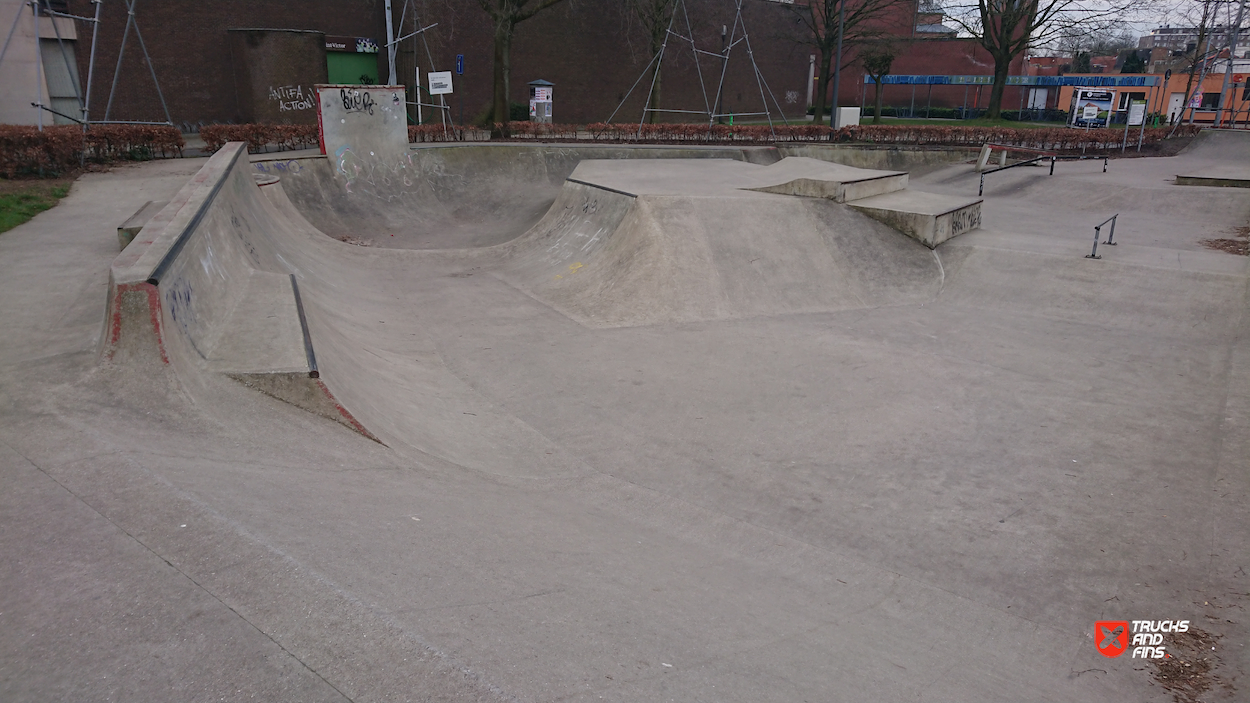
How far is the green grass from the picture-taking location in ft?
34.0

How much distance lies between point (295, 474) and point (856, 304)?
9.58 metres

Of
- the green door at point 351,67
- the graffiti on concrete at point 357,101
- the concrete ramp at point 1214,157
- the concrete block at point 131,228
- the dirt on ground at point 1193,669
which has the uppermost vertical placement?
the green door at point 351,67

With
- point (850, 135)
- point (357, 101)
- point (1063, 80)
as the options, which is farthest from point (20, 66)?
point (1063, 80)

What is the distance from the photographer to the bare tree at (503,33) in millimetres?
22188

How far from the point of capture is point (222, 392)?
5.61 m

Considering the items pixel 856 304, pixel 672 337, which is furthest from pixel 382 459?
pixel 856 304

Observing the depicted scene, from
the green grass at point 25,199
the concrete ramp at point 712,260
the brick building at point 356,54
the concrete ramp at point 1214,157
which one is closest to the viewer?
the green grass at point 25,199

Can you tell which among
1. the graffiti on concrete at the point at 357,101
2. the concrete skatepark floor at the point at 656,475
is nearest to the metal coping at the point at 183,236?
the concrete skatepark floor at the point at 656,475

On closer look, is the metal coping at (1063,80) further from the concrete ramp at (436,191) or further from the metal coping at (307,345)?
the metal coping at (307,345)

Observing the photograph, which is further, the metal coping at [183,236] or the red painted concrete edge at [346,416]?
the red painted concrete edge at [346,416]

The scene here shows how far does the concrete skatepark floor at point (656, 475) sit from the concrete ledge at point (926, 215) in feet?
1.71

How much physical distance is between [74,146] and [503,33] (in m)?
11.8

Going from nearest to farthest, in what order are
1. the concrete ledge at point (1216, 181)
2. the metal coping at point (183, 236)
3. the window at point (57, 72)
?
the metal coping at point (183, 236) → the concrete ledge at point (1216, 181) → the window at point (57, 72)

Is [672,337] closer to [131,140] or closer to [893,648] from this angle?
[893,648]
